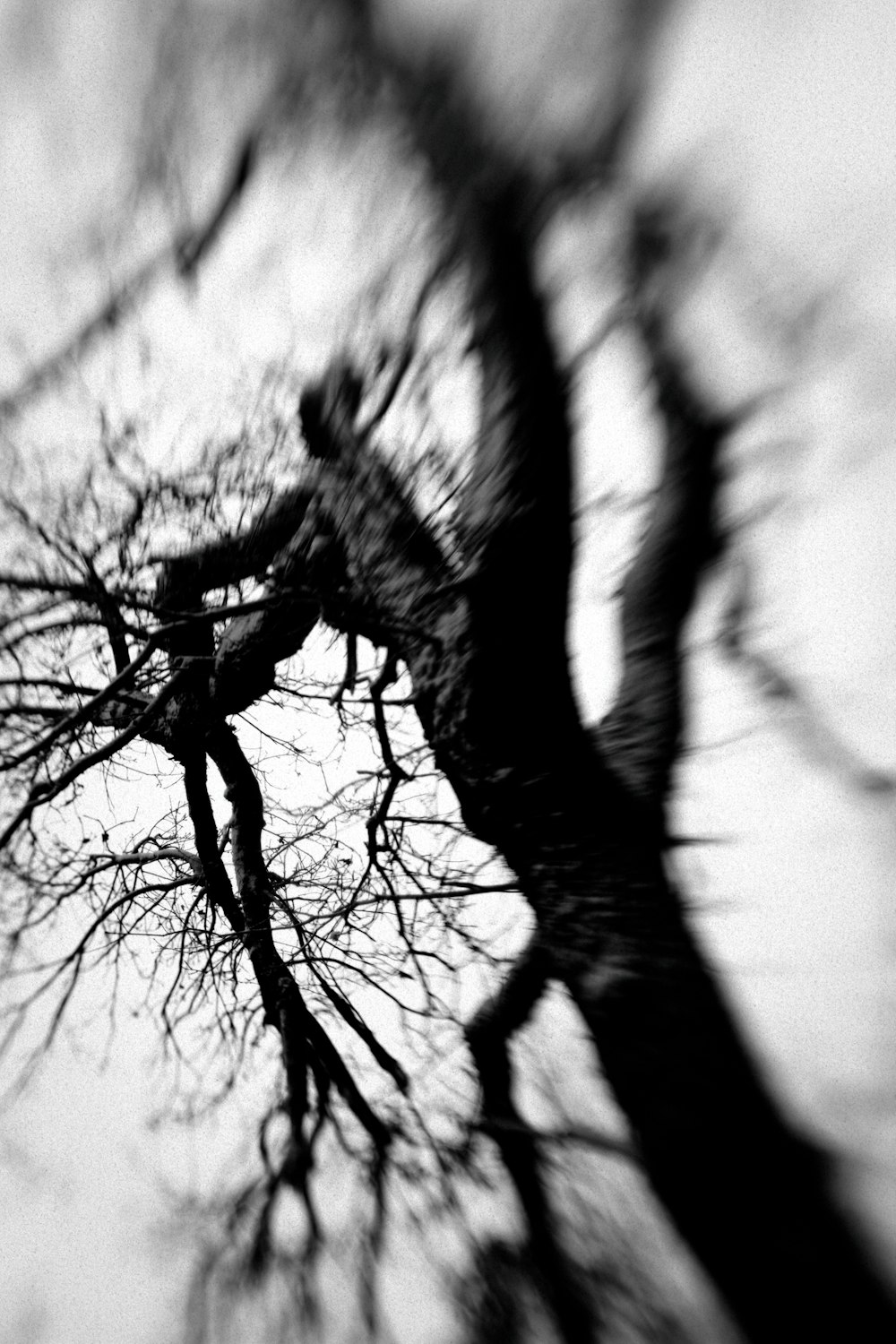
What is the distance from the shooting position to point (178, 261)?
2.33m

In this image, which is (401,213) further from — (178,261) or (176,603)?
(176,603)

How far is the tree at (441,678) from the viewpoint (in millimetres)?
1590

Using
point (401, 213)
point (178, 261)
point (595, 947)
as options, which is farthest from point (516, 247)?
point (595, 947)

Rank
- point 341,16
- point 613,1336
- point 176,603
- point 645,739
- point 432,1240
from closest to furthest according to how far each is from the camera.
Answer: point 613,1336 → point 432,1240 → point 645,739 → point 341,16 → point 176,603

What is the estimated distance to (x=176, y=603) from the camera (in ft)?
7.35

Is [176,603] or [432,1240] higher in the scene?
[176,603]

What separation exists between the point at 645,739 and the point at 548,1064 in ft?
2.89

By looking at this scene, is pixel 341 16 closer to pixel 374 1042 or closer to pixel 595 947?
pixel 595 947

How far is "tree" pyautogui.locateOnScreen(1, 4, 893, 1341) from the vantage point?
159 cm

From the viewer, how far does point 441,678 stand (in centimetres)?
203

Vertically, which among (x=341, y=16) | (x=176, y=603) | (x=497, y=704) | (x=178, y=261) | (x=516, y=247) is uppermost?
(x=341, y=16)

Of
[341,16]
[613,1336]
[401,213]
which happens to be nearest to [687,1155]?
[613,1336]

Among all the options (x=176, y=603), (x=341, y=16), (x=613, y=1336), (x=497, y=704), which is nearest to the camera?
(x=613, y=1336)

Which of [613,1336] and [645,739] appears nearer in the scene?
[613,1336]
